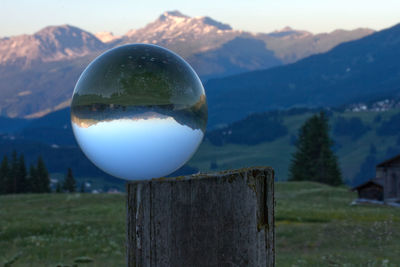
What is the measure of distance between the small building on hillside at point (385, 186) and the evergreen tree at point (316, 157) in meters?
33.9

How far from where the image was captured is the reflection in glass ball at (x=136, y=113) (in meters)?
4.32

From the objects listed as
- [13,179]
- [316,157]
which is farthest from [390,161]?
[13,179]

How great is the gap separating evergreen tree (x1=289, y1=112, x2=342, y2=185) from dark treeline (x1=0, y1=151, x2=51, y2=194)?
46.6 m

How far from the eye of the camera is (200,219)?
3.19 m

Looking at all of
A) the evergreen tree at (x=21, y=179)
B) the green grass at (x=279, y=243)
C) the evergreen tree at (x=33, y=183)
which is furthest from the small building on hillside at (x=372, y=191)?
the evergreen tree at (x=21, y=179)

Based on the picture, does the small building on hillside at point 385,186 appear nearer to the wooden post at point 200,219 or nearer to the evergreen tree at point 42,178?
the wooden post at point 200,219

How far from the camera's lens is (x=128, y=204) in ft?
11.0

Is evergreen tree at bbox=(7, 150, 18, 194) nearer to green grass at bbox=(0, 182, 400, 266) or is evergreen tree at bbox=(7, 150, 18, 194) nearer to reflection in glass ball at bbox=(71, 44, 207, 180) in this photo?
green grass at bbox=(0, 182, 400, 266)

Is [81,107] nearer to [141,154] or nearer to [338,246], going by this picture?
[141,154]

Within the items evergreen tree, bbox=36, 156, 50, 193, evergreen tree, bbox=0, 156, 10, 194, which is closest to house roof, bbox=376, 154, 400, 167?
evergreen tree, bbox=36, 156, 50, 193

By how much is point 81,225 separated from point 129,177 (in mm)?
21513

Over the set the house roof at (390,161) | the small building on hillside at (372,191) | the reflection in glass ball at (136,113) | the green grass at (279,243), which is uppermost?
the reflection in glass ball at (136,113)

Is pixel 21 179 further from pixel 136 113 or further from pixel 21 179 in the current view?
pixel 136 113

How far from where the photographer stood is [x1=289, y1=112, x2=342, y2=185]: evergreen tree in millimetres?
87562
